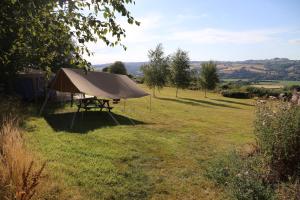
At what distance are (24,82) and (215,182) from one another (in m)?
18.1

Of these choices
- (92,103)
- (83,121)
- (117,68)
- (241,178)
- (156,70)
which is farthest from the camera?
(117,68)

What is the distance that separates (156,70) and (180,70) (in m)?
3.62

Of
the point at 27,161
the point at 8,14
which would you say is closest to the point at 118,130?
the point at 27,161

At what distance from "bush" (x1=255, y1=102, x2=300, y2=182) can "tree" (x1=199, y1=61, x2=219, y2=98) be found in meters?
39.0

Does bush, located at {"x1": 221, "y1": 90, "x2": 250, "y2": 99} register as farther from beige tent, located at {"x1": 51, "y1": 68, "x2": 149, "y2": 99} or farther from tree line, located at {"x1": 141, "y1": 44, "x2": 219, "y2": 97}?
beige tent, located at {"x1": 51, "y1": 68, "x2": 149, "y2": 99}

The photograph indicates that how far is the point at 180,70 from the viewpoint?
42625 mm

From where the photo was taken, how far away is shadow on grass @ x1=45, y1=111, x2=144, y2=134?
13094mm

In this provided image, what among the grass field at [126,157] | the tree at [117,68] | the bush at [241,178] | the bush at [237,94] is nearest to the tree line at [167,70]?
the bush at [237,94]

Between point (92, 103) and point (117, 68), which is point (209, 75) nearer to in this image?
point (117, 68)

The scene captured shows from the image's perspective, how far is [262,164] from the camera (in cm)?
738

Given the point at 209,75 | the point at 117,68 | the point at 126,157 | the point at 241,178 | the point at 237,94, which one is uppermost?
the point at 117,68

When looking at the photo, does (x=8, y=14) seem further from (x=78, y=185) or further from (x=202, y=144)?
(x=202, y=144)

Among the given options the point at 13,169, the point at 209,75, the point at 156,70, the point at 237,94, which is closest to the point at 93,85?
the point at 13,169

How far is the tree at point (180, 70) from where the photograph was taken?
1676 inches
